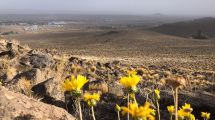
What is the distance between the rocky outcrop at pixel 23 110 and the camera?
409 centimetres

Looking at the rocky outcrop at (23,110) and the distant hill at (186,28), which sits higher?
the rocky outcrop at (23,110)

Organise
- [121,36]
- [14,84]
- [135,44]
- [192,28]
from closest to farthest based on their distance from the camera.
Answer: [14,84] < [135,44] < [121,36] < [192,28]

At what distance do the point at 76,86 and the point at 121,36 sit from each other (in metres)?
78.1

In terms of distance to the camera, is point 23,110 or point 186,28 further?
point 186,28

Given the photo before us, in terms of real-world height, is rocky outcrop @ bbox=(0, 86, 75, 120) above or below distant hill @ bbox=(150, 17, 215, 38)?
above

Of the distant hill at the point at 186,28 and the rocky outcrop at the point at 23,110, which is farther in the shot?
the distant hill at the point at 186,28

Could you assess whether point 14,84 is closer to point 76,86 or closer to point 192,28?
point 76,86

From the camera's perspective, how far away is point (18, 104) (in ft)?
14.0

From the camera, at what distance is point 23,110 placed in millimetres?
4195

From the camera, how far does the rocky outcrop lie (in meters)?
4.09

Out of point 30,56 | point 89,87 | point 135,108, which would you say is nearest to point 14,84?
point 89,87

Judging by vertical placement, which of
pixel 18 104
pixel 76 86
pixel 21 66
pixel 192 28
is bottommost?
pixel 192 28

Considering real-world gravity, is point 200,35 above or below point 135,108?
below

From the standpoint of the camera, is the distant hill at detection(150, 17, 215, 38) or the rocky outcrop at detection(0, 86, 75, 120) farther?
the distant hill at detection(150, 17, 215, 38)
